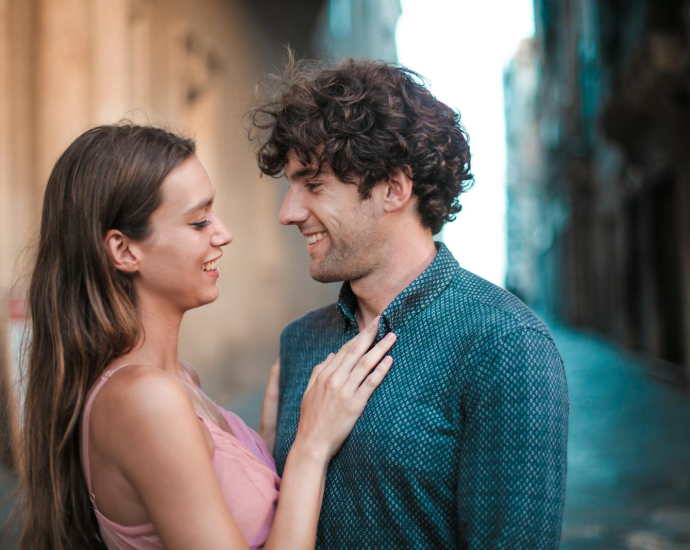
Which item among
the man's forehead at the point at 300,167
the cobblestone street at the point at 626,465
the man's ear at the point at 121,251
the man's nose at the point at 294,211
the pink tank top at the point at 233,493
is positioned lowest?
the cobblestone street at the point at 626,465

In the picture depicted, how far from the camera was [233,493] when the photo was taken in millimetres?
2242

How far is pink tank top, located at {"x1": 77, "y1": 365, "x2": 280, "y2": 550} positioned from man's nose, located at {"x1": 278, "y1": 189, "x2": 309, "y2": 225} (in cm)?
73

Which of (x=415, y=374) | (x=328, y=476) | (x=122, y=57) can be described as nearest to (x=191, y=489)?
(x=328, y=476)

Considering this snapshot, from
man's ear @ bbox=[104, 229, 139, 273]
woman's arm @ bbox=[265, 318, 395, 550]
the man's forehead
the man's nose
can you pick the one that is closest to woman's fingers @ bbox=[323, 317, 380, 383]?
woman's arm @ bbox=[265, 318, 395, 550]

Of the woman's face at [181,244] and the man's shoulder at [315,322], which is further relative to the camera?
the man's shoulder at [315,322]

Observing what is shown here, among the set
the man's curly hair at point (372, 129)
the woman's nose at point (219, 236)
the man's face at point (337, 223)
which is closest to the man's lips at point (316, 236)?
the man's face at point (337, 223)

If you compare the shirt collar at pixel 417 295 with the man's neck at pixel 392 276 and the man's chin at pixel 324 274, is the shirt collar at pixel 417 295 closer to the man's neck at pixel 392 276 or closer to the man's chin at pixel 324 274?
the man's neck at pixel 392 276

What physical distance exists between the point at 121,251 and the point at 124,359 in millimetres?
329

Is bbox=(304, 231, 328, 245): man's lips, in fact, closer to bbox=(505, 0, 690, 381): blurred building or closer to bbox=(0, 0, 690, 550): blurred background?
bbox=(0, 0, 690, 550): blurred background

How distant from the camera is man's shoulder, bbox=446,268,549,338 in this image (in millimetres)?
2098

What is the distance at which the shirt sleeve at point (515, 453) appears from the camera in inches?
77.4

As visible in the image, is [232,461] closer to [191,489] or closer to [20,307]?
[191,489]

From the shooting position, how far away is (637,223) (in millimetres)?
17406

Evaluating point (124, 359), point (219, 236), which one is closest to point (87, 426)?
point (124, 359)
